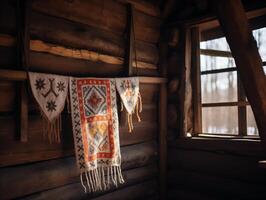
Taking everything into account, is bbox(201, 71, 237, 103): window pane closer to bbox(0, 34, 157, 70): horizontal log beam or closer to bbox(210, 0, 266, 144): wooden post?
bbox(0, 34, 157, 70): horizontal log beam

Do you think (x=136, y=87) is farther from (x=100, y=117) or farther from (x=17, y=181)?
(x=17, y=181)

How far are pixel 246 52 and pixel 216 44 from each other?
5.02 feet

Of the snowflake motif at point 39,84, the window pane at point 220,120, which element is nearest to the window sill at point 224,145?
the window pane at point 220,120

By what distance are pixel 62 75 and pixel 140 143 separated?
1.37 m

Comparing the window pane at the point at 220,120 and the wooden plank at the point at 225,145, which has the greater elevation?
the window pane at the point at 220,120

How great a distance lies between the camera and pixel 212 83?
3582 millimetres

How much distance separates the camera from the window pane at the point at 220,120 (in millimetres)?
3410

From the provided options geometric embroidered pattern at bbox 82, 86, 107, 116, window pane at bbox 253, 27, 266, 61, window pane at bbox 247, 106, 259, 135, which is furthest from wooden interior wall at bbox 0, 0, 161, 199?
window pane at bbox 253, 27, 266, 61

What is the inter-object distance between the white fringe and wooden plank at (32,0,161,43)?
1.48 m

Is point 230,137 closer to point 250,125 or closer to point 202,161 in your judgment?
point 250,125

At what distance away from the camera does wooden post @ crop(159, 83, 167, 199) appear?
142 inches

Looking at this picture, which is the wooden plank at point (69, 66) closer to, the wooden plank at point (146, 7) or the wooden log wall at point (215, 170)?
the wooden plank at point (146, 7)

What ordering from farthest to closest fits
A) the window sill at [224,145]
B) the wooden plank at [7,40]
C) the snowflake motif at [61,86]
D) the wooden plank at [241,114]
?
the wooden plank at [241,114]
the window sill at [224,145]
the snowflake motif at [61,86]
the wooden plank at [7,40]

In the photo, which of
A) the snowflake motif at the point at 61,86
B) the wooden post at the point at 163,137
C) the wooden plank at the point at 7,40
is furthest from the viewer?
the wooden post at the point at 163,137
